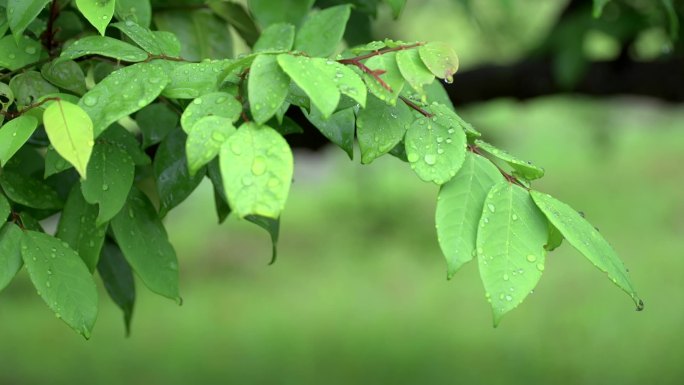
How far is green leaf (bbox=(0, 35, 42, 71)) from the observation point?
3.75 ft

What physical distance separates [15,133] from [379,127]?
0.41m

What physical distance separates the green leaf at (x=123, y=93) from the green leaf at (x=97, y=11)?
7 centimetres

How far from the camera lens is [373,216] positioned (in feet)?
18.4

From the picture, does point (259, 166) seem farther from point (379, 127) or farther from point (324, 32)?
point (324, 32)

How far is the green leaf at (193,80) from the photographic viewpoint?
103 centimetres

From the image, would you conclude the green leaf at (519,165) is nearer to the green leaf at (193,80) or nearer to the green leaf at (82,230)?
the green leaf at (193,80)

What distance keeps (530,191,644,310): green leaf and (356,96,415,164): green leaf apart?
173 millimetres

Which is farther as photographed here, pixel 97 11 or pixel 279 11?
pixel 279 11

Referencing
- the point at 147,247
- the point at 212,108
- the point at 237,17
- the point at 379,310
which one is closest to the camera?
the point at 212,108

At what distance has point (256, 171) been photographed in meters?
0.84

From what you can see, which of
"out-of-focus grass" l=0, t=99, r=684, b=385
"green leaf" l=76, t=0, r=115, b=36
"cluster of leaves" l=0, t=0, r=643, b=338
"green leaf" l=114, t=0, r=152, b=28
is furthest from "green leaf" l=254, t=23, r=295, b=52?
"out-of-focus grass" l=0, t=99, r=684, b=385

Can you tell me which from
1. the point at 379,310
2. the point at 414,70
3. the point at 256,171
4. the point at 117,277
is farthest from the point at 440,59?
the point at 379,310

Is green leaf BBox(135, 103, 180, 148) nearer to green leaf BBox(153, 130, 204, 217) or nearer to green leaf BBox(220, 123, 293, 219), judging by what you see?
green leaf BBox(153, 130, 204, 217)

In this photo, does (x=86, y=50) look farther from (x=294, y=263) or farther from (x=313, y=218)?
(x=313, y=218)
